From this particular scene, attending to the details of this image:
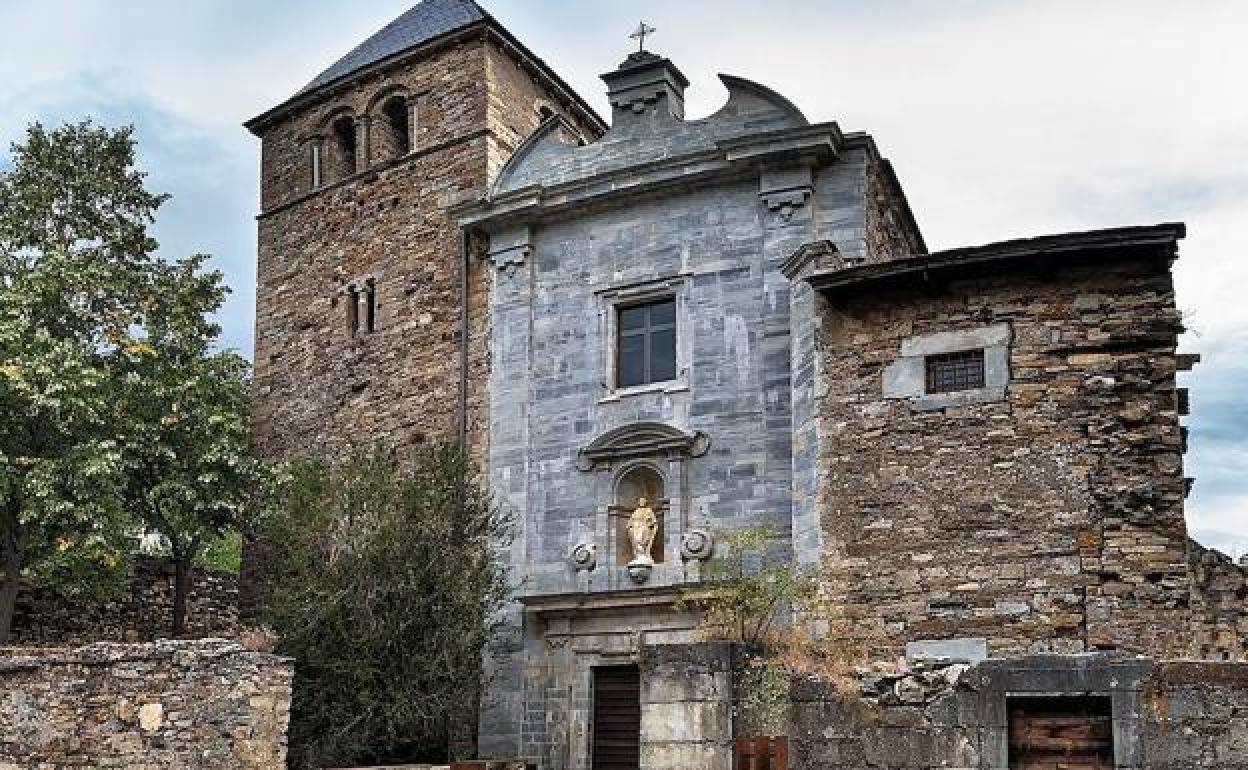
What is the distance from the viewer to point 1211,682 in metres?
8.25

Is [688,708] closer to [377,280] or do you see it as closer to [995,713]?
[995,713]

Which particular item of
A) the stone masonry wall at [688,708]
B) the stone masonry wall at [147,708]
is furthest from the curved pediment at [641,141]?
the stone masonry wall at [688,708]

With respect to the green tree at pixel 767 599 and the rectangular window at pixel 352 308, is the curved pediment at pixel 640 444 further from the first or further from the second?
the rectangular window at pixel 352 308

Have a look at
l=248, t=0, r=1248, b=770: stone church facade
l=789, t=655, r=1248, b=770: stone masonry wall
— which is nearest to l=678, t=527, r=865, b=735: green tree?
l=248, t=0, r=1248, b=770: stone church facade

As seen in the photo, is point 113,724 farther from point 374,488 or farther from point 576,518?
point 576,518

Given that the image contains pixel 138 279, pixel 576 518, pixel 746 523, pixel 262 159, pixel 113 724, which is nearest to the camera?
pixel 113 724

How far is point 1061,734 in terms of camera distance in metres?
8.67

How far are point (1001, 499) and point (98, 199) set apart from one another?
13222mm

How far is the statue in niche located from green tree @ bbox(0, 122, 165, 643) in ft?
19.8

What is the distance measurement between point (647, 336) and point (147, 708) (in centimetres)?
752

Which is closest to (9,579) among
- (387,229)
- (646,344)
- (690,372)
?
(387,229)

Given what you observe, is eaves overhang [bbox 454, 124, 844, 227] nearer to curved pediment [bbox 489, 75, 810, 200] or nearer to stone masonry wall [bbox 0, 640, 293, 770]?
curved pediment [bbox 489, 75, 810, 200]

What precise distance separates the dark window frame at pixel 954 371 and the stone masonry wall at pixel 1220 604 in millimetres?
2719

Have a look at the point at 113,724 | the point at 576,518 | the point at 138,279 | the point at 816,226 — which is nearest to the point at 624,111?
the point at 816,226
